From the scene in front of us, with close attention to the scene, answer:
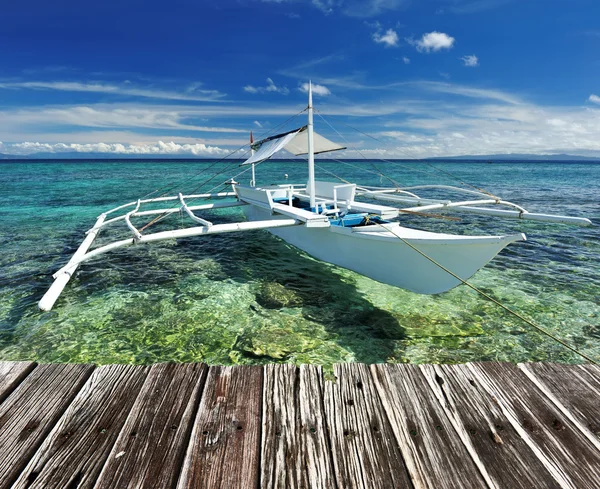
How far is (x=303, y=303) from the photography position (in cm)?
603

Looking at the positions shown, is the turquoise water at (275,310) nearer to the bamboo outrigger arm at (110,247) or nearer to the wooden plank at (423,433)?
the bamboo outrigger arm at (110,247)

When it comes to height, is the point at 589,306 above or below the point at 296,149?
below

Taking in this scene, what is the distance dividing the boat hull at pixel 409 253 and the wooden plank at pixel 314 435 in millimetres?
3238

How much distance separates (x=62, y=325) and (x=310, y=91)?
6.77 m

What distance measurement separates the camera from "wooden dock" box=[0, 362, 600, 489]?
1.34 m

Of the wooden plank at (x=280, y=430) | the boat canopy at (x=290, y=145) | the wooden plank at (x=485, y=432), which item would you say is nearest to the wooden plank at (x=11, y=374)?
the wooden plank at (x=280, y=430)

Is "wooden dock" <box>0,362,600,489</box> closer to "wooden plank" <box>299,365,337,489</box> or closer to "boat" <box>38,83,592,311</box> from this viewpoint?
"wooden plank" <box>299,365,337,489</box>

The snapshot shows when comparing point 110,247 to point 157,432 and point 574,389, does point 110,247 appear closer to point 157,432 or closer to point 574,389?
point 157,432

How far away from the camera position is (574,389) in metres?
1.79

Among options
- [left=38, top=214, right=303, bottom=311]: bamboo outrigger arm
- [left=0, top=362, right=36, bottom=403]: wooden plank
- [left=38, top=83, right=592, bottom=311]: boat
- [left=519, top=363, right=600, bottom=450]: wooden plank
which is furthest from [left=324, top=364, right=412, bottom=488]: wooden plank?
[left=38, top=214, right=303, bottom=311]: bamboo outrigger arm

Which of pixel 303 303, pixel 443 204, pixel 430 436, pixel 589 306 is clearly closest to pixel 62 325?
pixel 303 303

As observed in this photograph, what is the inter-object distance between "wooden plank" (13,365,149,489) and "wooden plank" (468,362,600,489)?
1.91 metres

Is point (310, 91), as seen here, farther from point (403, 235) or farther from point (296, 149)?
point (403, 235)

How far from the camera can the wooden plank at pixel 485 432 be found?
1.34 m
